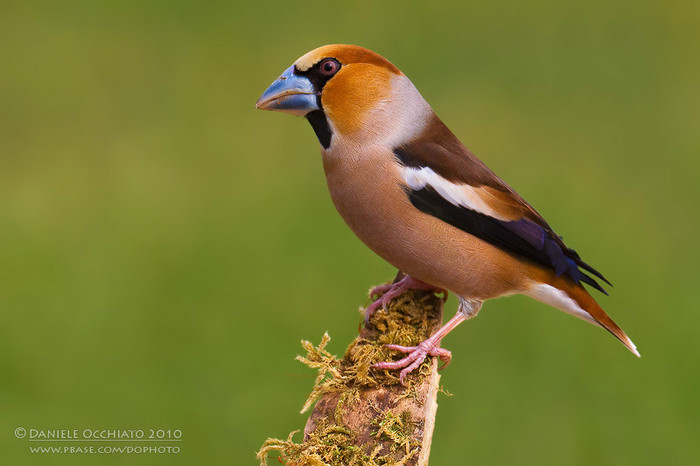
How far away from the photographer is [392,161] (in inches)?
71.4

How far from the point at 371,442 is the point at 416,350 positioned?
33cm

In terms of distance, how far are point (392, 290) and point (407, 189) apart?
350mm

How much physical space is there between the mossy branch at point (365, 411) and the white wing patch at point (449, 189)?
0.38 meters

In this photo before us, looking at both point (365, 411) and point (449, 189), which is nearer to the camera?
point (365, 411)

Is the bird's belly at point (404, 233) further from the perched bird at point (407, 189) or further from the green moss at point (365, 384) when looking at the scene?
the green moss at point (365, 384)

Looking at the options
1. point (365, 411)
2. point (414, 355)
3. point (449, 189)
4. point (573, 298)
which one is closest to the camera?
point (365, 411)

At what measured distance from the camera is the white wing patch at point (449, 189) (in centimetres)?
180

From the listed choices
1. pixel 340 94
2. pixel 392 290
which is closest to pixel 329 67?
pixel 340 94

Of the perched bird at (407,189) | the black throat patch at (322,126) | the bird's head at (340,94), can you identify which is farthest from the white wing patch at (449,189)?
the black throat patch at (322,126)

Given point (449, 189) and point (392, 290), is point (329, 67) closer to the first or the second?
point (449, 189)

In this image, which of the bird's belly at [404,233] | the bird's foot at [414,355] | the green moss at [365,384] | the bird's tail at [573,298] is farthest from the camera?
the bird's tail at [573,298]

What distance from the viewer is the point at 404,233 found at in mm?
1796

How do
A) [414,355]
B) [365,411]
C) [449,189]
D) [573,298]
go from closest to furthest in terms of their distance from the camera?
1. [365,411]
2. [414,355]
3. [449,189]
4. [573,298]

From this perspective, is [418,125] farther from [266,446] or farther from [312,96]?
[266,446]
